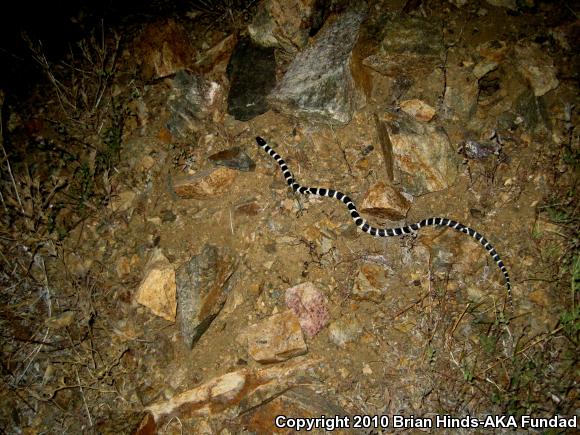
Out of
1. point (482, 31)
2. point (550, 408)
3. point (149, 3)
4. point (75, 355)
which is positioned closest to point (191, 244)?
point (75, 355)

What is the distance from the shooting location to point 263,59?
19.6ft

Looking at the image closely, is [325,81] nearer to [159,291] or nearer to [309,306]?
[309,306]

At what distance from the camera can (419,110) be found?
531 centimetres

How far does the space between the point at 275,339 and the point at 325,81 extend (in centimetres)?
356

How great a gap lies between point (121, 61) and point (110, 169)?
210 centimetres

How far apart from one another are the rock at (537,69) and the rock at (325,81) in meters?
2.30

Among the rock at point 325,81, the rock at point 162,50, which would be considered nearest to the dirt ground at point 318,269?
the rock at point 325,81

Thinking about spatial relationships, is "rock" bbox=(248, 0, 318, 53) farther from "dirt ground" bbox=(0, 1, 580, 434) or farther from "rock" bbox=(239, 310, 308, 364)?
"rock" bbox=(239, 310, 308, 364)

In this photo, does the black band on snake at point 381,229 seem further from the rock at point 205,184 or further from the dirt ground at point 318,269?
the rock at point 205,184

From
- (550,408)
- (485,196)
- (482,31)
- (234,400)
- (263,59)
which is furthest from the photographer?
(263,59)

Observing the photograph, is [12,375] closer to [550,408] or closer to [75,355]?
[75,355]

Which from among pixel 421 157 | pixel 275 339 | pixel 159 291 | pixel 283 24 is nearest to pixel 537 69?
pixel 421 157

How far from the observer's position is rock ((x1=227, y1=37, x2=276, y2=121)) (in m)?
5.78

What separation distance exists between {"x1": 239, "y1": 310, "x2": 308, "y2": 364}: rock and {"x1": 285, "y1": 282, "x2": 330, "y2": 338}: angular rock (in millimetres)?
92
